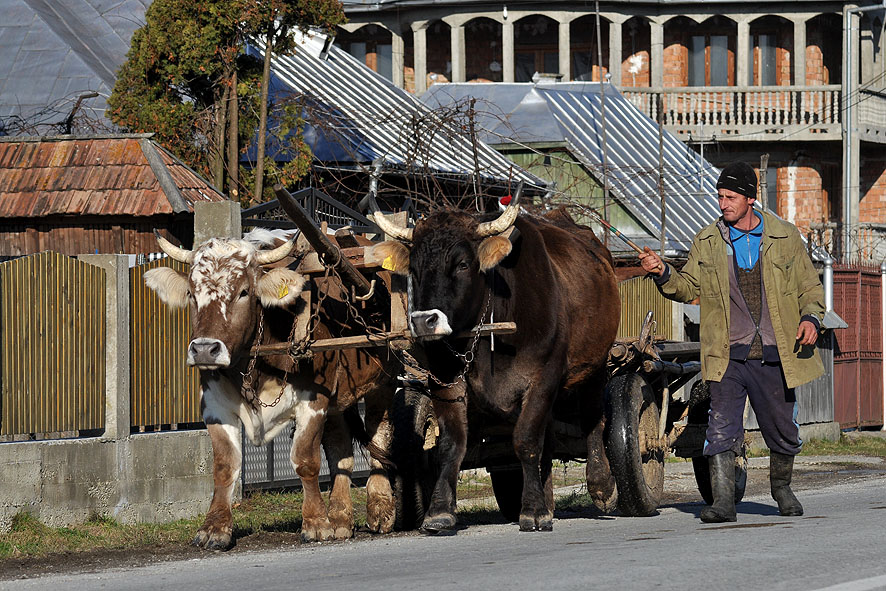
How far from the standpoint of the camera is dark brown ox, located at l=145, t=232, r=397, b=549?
9.51 m

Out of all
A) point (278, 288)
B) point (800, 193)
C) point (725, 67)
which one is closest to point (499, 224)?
point (278, 288)

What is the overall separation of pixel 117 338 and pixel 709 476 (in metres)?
5.04

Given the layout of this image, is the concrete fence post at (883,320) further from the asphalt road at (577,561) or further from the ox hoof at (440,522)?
the ox hoof at (440,522)

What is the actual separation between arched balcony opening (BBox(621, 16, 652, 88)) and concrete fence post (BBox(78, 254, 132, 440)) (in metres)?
30.8

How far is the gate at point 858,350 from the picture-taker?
77.0 ft

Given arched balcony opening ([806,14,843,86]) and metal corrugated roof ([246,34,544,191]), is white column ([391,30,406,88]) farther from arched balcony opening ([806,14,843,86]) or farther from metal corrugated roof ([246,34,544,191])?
arched balcony opening ([806,14,843,86])

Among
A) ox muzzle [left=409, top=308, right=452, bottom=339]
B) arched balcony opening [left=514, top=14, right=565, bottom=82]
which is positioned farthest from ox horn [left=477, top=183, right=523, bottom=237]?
arched balcony opening [left=514, top=14, right=565, bottom=82]

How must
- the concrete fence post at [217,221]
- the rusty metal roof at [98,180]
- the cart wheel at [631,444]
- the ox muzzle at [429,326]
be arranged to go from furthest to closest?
the rusty metal roof at [98,180] < the concrete fence post at [217,221] < the cart wheel at [631,444] < the ox muzzle at [429,326]

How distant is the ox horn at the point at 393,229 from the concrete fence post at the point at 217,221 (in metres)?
3.46

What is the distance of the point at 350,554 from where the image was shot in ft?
28.8

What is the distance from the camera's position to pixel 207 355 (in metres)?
9.06

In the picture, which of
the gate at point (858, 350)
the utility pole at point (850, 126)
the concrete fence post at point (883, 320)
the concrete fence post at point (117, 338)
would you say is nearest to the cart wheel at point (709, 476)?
the concrete fence post at point (117, 338)

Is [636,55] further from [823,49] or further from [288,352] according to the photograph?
[288,352]

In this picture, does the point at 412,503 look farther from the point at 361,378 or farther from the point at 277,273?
the point at 277,273
